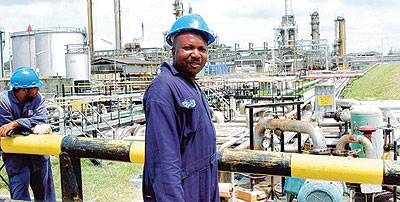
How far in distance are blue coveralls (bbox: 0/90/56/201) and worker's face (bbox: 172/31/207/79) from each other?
2.07 meters

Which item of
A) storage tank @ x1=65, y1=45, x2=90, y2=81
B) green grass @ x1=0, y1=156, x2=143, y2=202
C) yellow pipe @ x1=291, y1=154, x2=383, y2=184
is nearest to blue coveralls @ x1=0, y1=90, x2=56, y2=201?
green grass @ x1=0, y1=156, x2=143, y2=202

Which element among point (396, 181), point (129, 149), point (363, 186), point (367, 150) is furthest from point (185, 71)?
point (367, 150)

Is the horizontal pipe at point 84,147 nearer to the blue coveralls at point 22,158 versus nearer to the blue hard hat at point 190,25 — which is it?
the blue coveralls at point 22,158

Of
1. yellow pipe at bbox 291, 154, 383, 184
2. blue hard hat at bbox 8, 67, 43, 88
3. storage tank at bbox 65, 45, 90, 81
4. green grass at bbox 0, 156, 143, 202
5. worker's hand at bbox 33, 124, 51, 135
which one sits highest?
storage tank at bbox 65, 45, 90, 81

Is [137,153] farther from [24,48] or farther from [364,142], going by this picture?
[24,48]

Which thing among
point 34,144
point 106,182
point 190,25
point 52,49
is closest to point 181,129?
point 190,25

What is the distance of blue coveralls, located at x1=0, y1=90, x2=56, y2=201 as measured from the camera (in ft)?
11.6

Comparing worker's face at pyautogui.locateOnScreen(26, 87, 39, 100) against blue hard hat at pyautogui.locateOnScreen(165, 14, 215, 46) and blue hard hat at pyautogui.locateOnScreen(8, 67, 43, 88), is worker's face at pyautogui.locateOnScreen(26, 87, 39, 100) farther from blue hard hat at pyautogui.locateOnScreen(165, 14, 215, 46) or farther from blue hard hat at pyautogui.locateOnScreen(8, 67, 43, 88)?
blue hard hat at pyautogui.locateOnScreen(165, 14, 215, 46)

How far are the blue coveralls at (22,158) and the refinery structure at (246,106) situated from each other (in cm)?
173

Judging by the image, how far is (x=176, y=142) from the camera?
1.70 m

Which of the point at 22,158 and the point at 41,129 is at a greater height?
the point at 41,129

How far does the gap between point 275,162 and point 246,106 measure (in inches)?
114

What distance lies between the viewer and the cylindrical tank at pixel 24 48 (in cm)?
3334

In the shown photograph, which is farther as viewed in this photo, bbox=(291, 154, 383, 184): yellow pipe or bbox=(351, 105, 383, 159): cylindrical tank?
bbox=(351, 105, 383, 159): cylindrical tank
